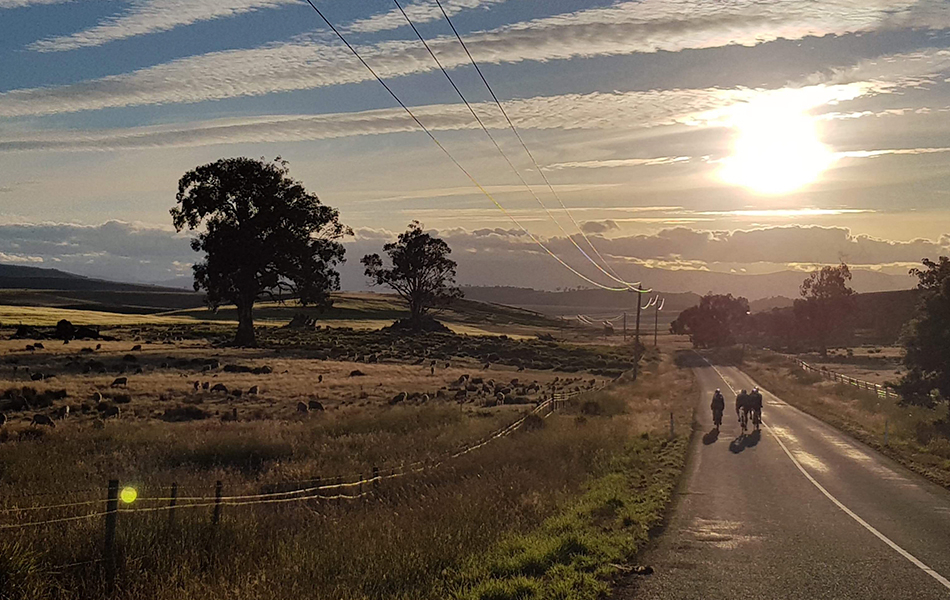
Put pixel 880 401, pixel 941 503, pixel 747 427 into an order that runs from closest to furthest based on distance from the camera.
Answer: pixel 941 503
pixel 747 427
pixel 880 401

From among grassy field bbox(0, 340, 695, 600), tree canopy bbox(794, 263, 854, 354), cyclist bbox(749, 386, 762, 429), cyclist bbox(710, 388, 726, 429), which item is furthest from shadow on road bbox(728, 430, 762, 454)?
tree canopy bbox(794, 263, 854, 354)

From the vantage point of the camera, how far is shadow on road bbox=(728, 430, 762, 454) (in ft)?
89.1

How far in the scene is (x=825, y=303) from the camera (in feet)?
400

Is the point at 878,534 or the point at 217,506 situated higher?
the point at 217,506

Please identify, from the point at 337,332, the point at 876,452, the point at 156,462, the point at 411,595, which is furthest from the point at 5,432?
the point at 337,332

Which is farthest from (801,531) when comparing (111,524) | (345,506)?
(111,524)

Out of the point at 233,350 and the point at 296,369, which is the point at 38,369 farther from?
the point at 233,350

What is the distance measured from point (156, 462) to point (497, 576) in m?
13.5

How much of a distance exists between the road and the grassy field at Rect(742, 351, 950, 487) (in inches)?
43.4

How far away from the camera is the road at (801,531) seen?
10.4 m

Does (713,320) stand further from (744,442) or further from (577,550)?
(577,550)

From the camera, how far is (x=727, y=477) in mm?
20719

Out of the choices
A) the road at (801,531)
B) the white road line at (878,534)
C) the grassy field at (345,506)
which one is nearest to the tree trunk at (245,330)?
the grassy field at (345,506)

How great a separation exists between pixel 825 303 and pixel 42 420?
4636 inches
